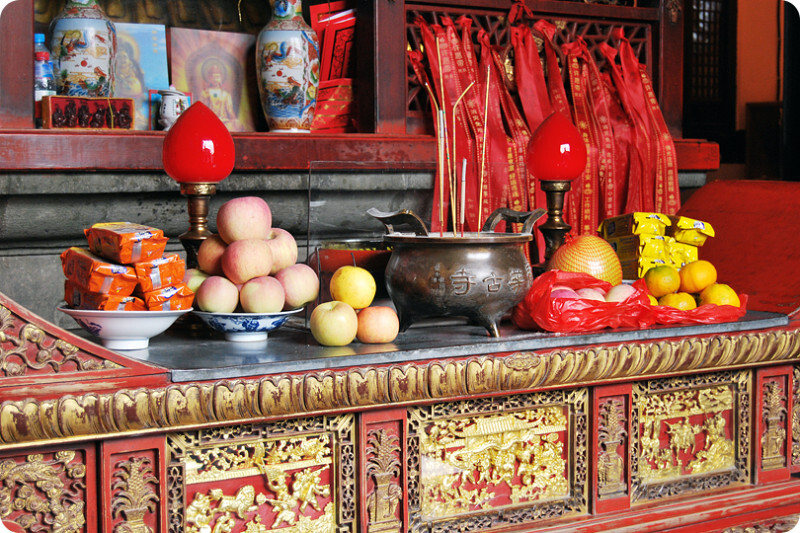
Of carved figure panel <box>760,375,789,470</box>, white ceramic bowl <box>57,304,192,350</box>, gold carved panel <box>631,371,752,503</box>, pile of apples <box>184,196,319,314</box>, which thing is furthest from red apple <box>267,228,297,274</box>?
carved figure panel <box>760,375,789,470</box>

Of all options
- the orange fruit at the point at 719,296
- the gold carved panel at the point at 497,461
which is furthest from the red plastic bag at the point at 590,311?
the gold carved panel at the point at 497,461

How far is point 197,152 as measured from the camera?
157 centimetres

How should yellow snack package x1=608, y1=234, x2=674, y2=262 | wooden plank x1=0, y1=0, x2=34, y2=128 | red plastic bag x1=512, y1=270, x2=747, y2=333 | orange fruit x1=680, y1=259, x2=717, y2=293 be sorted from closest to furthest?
red plastic bag x1=512, y1=270, x2=747, y2=333 → wooden plank x1=0, y1=0, x2=34, y2=128 → orange fruit x1=680, y1=259, x2=717, y2=293 → yellow snack package x1=608, y1=234, x2=674, y2=262

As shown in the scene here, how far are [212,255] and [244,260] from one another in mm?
94

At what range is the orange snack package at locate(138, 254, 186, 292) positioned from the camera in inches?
55.0

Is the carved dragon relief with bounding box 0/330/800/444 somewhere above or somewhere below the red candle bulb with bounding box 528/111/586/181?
below

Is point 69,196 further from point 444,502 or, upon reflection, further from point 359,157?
point 444,502

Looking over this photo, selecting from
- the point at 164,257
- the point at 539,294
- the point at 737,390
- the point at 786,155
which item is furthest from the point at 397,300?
the point at 786,155

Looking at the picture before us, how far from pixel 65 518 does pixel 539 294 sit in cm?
92

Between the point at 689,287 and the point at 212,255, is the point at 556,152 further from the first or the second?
the point at 212,255

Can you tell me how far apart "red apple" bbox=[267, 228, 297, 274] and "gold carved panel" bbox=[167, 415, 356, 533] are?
0.33 meters

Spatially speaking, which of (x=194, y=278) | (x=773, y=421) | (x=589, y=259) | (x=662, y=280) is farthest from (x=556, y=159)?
(x=194, y=278)

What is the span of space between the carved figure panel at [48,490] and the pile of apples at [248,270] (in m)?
0.37

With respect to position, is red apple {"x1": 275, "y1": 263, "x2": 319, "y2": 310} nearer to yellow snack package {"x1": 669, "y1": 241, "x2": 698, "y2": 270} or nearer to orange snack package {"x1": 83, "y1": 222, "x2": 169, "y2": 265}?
orange snack package {"x1": 83, "y1": 222, "x2": 169, "y2": 265}
